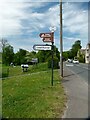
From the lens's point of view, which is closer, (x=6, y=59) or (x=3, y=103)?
(x=3, y=103)

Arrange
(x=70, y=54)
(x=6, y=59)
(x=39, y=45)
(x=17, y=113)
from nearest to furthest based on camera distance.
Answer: (x=17, y=113), (x=39, y=45), (x=6, y=59), (x=70, y=54)

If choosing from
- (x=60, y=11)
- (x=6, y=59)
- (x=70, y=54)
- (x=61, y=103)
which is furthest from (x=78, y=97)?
(x=70, y=54)

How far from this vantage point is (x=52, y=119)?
7.08m

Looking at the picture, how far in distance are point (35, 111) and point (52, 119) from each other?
1013 mm

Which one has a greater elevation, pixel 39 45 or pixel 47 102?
pixel 39 45

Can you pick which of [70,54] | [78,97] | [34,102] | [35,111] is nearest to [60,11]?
[78,97]

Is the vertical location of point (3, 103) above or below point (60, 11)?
below

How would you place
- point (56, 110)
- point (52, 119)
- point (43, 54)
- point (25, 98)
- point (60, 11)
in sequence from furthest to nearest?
1. point (43, 54)
2. point (60, 11)
3. point (25, 98)
4. point (56, 110)
5. point (52, 119)

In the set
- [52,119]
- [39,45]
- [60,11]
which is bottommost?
[52,119]

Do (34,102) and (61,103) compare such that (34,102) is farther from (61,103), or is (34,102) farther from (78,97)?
(78,97)

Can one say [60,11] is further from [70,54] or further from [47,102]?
[70,54]

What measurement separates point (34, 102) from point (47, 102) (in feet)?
1.47

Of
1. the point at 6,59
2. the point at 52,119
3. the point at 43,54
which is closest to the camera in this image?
the point at 52,119

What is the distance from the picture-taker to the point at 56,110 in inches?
323
